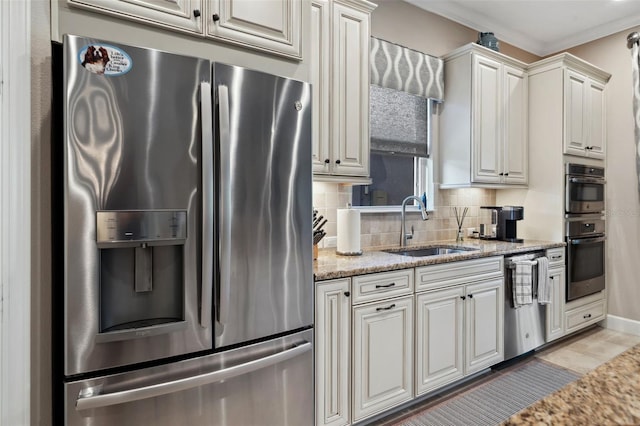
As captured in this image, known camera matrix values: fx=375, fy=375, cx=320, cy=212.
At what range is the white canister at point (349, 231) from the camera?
8.17 ft

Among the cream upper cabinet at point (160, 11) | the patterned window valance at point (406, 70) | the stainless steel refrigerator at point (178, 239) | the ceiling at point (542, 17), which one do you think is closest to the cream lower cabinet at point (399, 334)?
the stainless steel refrigerator at point (178, 239)

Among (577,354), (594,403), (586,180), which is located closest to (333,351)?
(594,403)

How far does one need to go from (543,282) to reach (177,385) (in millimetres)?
2899

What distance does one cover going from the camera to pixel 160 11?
1.48 meters

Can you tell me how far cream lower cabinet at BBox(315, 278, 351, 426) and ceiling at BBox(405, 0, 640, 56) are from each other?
8.60ft

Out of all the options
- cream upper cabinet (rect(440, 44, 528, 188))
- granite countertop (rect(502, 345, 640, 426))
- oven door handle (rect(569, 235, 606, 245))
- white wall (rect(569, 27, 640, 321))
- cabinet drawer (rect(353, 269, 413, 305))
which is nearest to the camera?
granite countertop (rect(502, 345, 640, 426))

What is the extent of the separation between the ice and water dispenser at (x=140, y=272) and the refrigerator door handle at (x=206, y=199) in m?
0.08

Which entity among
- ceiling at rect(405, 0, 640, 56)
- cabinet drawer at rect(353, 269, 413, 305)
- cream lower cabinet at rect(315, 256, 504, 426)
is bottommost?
cream lower cabinet at rect(315, 256, 504, 426)

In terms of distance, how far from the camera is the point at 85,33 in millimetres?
1356

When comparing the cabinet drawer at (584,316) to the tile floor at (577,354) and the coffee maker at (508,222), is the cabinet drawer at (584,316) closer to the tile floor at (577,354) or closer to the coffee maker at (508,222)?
the tile floor at (577,354)

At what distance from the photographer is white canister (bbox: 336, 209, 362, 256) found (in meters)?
2.49

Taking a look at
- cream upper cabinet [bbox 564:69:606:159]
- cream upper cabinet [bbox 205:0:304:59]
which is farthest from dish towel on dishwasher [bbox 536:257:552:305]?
cream upper cabinet [bbox 205:0:304:59]

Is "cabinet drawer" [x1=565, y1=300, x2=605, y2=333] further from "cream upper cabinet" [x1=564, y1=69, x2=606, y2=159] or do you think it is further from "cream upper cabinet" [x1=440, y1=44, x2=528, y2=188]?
"cream upper cabinet" [x1=564, y1=69, x2=606, y2=159]

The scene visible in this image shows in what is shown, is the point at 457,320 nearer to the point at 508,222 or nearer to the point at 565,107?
the point at 508,222
